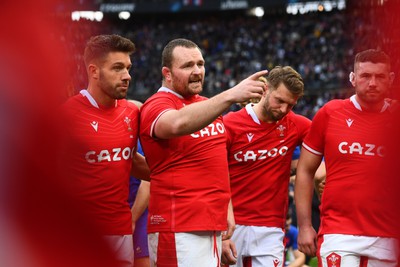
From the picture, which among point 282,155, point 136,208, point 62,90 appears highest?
point 62,90

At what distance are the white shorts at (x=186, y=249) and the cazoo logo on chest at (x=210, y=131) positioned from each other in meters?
0.56

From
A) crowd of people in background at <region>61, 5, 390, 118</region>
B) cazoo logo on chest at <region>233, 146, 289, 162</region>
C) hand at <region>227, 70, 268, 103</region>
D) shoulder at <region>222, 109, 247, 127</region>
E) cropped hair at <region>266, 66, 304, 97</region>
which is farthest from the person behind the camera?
crowd of people in background at <region>61, 5, 390, 118</region>

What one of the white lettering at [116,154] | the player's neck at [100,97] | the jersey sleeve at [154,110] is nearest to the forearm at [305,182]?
the jersey sleeve at [154,110]

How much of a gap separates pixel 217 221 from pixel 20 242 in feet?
10.4

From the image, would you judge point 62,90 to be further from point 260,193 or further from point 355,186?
point 260,193

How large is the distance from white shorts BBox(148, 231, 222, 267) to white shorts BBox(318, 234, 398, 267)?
0.66 meters

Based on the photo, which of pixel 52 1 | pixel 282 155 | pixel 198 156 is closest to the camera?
pixel 52 1

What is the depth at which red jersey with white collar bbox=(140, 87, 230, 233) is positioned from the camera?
3.81 meters

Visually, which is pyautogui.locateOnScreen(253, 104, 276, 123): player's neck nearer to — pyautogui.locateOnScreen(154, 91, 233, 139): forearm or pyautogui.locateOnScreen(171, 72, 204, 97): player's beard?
pyautogui.locateOnScreen(171, 72, 204, 97): player's beard

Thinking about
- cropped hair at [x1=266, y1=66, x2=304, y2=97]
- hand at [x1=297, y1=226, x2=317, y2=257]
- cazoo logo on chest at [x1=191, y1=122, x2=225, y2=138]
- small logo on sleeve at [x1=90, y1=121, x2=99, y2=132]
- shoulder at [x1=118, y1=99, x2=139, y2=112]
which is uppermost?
cropped hair at [x1=266, y1=66, x2=304, y2=97]

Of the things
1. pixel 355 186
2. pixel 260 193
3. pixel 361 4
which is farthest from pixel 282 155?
pixel 361 4

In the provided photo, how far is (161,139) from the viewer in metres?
3.86

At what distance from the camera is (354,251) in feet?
12.5

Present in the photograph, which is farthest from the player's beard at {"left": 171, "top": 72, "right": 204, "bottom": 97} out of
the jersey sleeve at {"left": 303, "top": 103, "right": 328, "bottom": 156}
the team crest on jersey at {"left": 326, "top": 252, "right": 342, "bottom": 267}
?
the team crest on jersey at {"left": 326, "top": 252, "right": 342, "bottom": 267}
